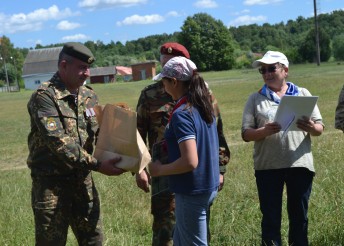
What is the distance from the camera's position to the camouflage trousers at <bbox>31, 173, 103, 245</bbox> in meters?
3.75

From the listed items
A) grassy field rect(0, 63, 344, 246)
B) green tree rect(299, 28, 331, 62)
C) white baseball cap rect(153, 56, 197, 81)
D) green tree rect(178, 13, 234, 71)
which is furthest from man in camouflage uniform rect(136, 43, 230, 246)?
green tree rect(178, 13, 234, 71)

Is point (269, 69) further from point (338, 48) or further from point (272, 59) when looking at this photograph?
point (338, 48)

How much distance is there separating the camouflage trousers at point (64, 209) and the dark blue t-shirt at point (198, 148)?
0.97 meters

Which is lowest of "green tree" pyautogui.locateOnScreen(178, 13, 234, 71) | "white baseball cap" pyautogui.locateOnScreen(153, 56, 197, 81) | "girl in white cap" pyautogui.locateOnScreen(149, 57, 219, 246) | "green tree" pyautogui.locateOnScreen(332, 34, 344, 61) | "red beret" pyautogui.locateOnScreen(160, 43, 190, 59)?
"girl in white cap" pyautogui.locateOnScreen(149, 57, 219, 246)

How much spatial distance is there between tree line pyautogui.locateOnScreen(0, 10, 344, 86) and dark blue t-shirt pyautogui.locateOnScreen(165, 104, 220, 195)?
65.1m

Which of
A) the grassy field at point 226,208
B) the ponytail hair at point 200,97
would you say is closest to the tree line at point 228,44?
the grassy field at point 226,208

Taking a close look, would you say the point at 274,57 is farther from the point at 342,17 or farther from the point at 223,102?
the point at 342,17

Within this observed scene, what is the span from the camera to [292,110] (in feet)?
12.8

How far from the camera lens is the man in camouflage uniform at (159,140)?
4191 millimetres

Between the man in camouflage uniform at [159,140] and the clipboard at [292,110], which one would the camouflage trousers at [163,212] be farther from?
the clipboard at [292,110]

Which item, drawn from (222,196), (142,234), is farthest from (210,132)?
(222,196)

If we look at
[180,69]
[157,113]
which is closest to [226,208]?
[157,113]

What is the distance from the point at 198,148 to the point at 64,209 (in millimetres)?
1323

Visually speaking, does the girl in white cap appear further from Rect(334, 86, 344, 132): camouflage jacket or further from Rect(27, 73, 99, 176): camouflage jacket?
Rect(334, 86, 344, 132): camouflage jacket
